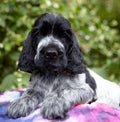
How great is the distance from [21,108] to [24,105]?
0.10 feet

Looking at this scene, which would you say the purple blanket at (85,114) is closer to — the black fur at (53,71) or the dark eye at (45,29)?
the black fur at (53,71)

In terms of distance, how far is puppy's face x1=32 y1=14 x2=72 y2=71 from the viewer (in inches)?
124

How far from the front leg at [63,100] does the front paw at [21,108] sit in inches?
4.5

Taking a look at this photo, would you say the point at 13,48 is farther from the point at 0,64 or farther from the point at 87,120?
the point at 87,120

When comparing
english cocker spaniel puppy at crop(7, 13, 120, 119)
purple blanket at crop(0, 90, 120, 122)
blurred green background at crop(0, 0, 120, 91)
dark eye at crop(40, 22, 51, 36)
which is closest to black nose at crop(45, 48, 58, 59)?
english cocker spaniel puppy at crop(7, 13, 120, 119)

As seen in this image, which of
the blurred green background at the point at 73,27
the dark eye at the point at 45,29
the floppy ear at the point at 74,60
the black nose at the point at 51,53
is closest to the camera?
the black nose at the point at 51,53

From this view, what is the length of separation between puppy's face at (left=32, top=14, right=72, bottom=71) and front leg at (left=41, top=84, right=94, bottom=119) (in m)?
0.20

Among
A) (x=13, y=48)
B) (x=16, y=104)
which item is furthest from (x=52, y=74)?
(x=13, y=48)

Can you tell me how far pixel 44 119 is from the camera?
10.7ft

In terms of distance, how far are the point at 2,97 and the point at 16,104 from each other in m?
0.61

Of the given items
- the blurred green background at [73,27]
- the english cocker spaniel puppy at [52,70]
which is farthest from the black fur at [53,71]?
the blurred green background at [73,27]

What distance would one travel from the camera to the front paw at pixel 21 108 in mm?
3309

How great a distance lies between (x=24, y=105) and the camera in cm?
332

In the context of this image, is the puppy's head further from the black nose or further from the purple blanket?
the purple blanket
